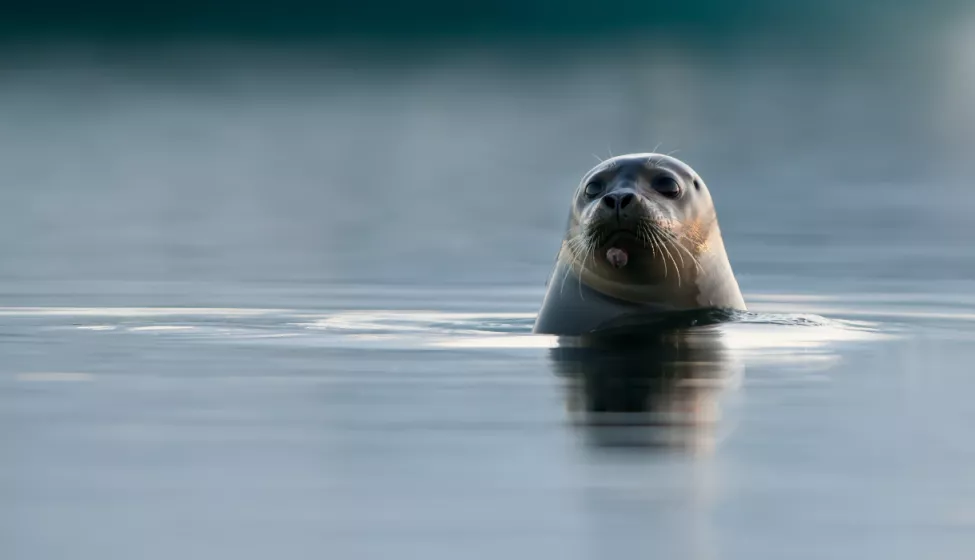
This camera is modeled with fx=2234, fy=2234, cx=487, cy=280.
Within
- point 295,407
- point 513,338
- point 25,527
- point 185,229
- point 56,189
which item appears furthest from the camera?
point 56,189

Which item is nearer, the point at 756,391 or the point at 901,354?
the point at 756,391

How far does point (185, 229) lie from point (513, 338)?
20100 mm

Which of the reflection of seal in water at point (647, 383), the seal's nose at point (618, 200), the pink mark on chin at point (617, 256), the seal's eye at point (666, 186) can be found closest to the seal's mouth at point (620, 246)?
the pink mark on chin at point (617, 256)

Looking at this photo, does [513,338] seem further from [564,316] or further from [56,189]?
[56,189]

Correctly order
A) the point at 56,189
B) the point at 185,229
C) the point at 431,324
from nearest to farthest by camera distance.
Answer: the point at 431,324
the point at 185,229
the point at 56,189

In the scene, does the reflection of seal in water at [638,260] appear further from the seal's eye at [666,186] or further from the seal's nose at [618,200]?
the seal's nose at [618,200]

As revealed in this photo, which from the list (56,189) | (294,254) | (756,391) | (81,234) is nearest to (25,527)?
(756,391)

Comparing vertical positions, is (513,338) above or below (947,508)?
above

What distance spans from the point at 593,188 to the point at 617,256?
523 mm

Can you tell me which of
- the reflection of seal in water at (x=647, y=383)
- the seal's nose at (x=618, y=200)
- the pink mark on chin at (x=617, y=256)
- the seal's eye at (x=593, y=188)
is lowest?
the reflection of seal in water at (x=647, y=383)

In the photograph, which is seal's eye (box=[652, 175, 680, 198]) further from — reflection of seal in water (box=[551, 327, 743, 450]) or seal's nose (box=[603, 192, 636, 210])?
reflection of seal in water (box=[551, 327, 743, 450])

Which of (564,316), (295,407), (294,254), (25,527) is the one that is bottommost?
(25,527)

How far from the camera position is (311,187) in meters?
51.6

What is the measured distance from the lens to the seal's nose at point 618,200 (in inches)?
422
